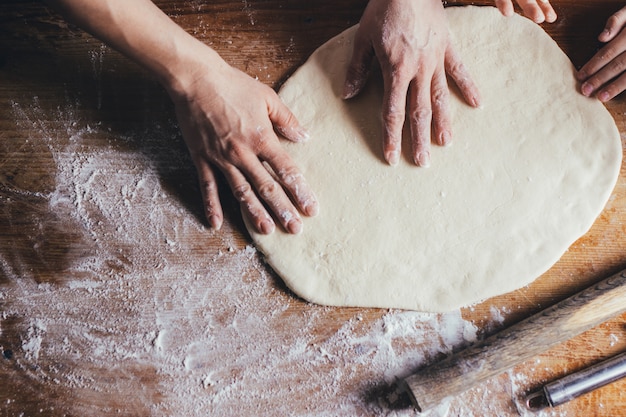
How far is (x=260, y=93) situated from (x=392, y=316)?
2.26 feet

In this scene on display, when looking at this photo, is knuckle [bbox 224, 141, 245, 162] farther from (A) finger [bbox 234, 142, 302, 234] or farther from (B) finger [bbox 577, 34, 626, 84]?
(B) finger [bbox 577, 34, 626, 84]

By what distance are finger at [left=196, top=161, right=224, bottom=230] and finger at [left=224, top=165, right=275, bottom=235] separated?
0.06 meters

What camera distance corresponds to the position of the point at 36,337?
4.76 ft

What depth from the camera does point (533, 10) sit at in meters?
1.40

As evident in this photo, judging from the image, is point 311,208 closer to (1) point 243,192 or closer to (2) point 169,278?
(1) point 243,192

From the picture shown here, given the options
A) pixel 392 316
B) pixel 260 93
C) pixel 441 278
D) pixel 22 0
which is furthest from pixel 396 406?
pixel 22 0

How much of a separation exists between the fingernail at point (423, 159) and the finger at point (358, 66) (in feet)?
0.83

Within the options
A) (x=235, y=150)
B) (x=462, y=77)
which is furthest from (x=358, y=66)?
(x=235, y=150)

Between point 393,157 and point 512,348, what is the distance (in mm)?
561

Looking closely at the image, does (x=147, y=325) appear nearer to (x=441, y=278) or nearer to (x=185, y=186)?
(x=185, y=186)

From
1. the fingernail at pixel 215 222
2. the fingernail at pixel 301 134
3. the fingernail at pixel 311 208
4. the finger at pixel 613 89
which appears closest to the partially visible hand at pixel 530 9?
the finger at pixel 613 89

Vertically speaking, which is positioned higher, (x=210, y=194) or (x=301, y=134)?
(x=301, y=134)

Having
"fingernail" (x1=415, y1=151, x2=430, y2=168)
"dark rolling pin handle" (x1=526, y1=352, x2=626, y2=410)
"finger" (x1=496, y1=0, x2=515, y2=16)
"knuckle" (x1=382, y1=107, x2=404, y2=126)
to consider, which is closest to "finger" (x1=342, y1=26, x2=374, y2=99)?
"knuckle" (x1=382, y1=107, x2=404, y2=126)

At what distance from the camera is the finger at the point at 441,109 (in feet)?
4.58
